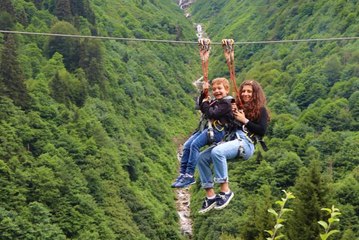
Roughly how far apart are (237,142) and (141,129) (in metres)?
76.2

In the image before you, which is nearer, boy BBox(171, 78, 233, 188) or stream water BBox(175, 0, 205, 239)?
boy BBox(171, 78, 233, 188)

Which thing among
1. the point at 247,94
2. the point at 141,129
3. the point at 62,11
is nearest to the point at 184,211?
the point at 141,129

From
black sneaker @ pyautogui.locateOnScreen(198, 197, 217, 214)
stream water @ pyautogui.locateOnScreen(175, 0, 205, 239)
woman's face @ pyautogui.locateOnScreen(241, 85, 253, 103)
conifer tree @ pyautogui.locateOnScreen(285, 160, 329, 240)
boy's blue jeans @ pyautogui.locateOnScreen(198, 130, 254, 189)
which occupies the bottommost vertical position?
stream water @ pyautogui.locateOnScreen(175, 0, 205, 239)

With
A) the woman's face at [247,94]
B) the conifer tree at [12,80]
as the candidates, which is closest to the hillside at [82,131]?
the conifer tree at [12,80]

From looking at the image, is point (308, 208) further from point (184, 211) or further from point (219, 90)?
point (184, 211)

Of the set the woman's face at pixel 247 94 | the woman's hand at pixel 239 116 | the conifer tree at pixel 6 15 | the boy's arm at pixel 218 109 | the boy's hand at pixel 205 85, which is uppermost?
the conifer tree at pixel 6 15

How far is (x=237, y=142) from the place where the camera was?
11.5 metres

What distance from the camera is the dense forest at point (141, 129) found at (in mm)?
59375

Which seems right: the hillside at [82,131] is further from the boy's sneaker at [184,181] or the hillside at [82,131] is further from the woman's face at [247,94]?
the woman's face at [247,94]

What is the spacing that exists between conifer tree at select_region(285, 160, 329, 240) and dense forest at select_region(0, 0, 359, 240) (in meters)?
0.09

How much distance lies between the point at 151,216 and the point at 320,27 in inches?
2243

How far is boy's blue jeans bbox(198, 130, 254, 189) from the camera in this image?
36.8 ft

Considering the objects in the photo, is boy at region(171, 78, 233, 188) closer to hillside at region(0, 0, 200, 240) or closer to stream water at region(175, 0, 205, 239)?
hillside at region(0, 0, 200, 240)

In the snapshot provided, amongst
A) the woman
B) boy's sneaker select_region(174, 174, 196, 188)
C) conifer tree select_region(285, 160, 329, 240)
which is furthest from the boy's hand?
conifer tree select_region(285, 160, 329, 240)
